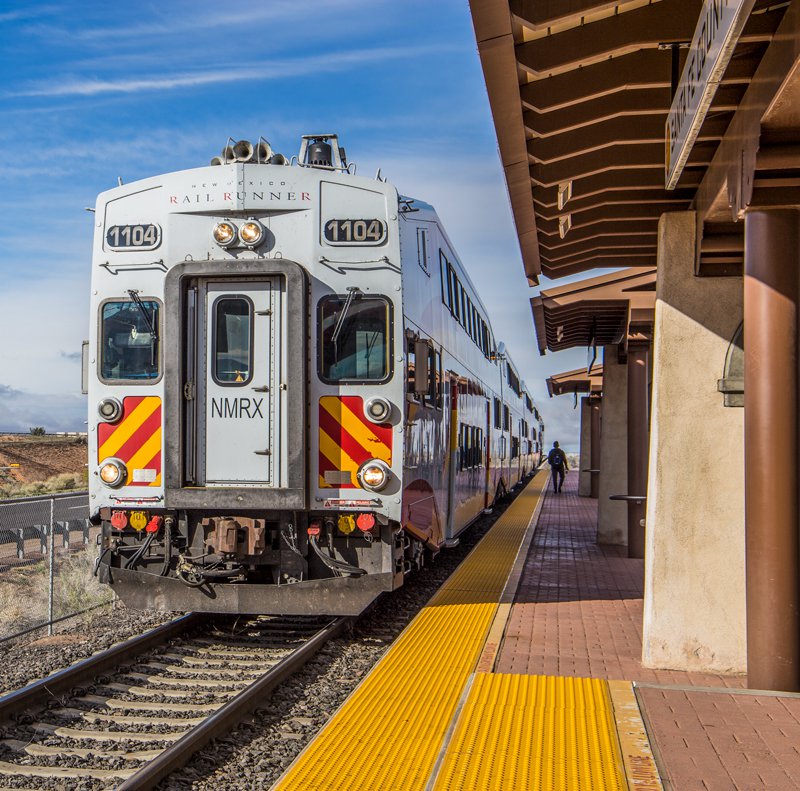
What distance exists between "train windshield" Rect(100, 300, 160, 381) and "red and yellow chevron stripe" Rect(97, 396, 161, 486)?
A: 0.81 ft

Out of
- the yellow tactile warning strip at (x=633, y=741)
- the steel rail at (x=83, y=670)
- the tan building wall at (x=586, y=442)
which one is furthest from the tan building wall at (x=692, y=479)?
the tan building wall at (x=586, y=442)

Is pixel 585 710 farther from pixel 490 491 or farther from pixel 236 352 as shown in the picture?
pixel 490 491

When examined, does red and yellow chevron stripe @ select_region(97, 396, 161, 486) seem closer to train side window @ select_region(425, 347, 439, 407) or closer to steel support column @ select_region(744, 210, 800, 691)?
train side window @ select_region(425, 347, 439, 407)

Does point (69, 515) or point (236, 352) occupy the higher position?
point (236, 352)

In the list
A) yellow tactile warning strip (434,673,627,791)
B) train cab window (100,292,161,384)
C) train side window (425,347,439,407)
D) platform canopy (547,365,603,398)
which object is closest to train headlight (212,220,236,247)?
train cab window (100,292,161,384)

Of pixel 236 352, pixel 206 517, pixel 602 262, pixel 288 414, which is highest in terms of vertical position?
pixel 602 262

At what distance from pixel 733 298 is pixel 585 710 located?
3355mm

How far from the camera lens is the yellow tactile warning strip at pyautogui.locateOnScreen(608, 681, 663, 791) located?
4475 millimetres

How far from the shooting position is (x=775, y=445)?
5.89m

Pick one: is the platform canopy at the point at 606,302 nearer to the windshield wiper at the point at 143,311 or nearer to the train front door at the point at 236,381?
the train front door at the point at 236,381

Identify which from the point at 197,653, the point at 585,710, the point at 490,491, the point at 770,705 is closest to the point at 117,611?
the point at 197,653

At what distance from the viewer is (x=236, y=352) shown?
8.02 meters

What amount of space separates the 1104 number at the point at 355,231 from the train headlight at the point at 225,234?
0.78 meters

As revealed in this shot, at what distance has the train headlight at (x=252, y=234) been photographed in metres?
7.90
